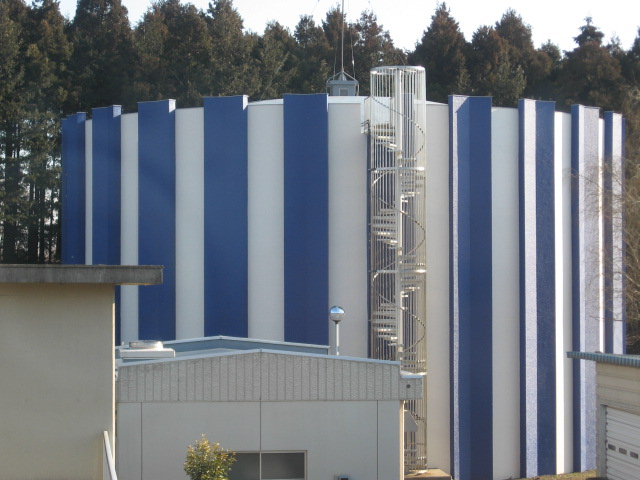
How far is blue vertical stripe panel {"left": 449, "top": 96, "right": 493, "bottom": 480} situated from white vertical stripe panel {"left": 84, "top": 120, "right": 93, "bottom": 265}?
10903 mm

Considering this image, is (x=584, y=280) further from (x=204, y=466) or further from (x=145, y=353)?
(x=204, y=466)

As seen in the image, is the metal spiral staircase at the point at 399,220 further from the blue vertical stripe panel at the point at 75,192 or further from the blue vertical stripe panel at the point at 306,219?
the blue vertical stripe panel at the point at 75,192

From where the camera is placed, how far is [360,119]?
2577cm

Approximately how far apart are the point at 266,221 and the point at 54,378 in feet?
47.5

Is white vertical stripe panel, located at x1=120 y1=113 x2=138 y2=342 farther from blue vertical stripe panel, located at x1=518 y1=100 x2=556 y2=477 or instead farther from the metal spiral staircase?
blue vertical stripe panel, located at x1=518 y1=100 x2=556 y2=477

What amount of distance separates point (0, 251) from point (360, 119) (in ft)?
106

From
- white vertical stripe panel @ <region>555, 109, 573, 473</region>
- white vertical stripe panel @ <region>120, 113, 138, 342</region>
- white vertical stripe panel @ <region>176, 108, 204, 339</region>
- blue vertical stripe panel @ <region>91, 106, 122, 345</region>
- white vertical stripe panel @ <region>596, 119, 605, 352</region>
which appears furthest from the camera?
blue vertical stripe panel @ <region>91, 106, 122, 345</region>

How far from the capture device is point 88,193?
2964 centimetres

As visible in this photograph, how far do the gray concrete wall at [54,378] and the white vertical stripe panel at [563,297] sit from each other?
1748cm

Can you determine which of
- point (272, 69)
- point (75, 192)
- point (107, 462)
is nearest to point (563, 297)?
point (75, 192)

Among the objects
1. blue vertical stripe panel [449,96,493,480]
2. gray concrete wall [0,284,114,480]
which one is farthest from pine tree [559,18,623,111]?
gray concrete wall [0,284,114,480]

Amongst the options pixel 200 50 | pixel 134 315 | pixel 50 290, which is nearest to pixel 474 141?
pixel 134 315

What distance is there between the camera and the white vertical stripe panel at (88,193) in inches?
1148

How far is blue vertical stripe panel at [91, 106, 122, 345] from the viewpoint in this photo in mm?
28172
